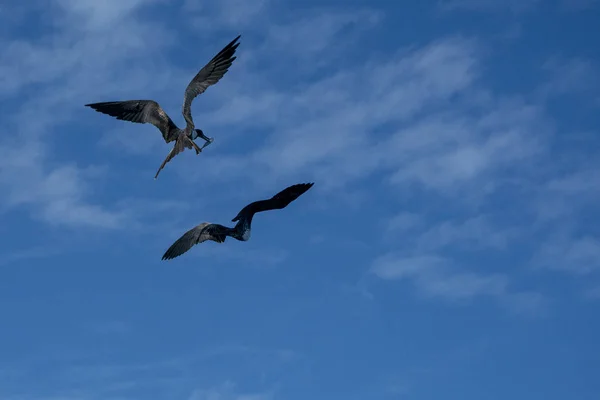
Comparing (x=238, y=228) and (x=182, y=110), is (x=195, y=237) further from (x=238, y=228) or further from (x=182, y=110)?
(x=182, y=110)

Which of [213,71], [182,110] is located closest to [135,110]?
[182,110]

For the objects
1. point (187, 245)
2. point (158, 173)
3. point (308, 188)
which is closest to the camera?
point (308, 188)

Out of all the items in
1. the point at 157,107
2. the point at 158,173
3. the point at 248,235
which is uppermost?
the point at 157,107

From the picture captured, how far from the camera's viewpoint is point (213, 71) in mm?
31297

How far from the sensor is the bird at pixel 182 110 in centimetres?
2881

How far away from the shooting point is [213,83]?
31.3m

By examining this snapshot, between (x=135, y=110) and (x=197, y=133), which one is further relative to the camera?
(x=135, y=110)

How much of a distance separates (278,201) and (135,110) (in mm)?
8697

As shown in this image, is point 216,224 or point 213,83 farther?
point 213,83

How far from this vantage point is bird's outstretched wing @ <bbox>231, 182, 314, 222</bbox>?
78.5 ft

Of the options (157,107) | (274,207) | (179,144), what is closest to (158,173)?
(179,144)

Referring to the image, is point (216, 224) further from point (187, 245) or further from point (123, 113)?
point (123, 113)

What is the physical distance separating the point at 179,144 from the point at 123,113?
10.1ft

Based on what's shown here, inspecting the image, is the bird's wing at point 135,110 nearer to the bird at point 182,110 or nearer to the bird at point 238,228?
the bird at point 182,110
